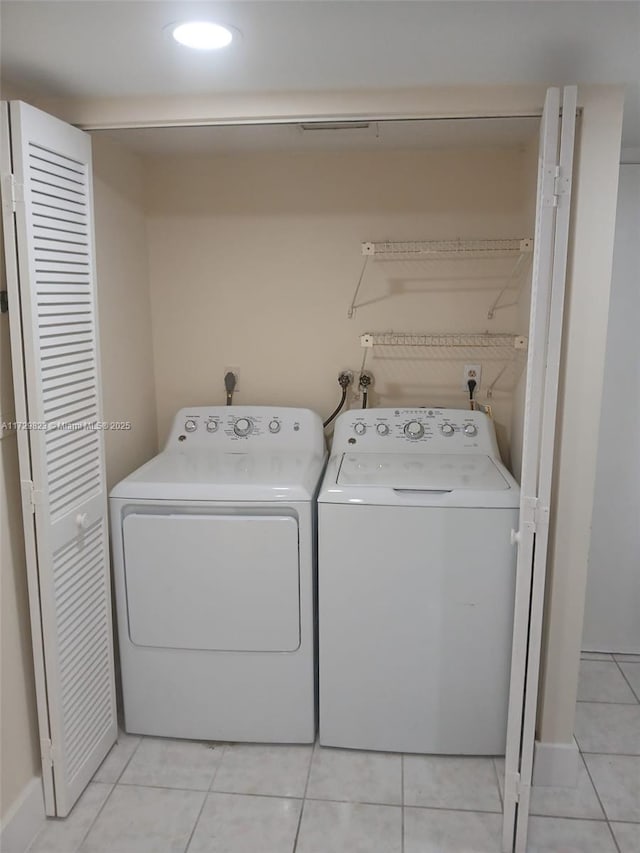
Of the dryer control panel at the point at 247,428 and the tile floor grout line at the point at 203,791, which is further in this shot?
the dryer control panel at the point at 247,428

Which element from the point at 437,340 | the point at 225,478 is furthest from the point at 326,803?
the point at 437,340

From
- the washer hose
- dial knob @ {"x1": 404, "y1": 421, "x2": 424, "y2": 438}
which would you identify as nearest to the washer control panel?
dial knob @ {"x1": 404, "y1": 421, "x2": 424, "y2": 438}

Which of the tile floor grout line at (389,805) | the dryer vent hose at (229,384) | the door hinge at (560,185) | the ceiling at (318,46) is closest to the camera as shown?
the ceiling at (318,46)

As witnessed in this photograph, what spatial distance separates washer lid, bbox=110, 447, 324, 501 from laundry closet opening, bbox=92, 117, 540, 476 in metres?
0.25

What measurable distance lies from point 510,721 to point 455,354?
4.66ft

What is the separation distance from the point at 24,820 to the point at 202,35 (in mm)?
2132

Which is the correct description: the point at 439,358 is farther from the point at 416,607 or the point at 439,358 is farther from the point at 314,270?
the point at 416,607

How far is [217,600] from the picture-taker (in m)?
2.24

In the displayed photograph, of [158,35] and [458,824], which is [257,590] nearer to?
[458,824]

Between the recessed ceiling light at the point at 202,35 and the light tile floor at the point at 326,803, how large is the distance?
214 centimetres

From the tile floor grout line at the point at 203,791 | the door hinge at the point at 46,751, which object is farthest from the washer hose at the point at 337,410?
the door hinge at the point at 46,751

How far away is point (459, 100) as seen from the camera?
185cm

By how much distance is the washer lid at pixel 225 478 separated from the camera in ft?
7.18

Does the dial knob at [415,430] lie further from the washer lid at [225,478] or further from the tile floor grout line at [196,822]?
the tile floor grout line at [196,822]
